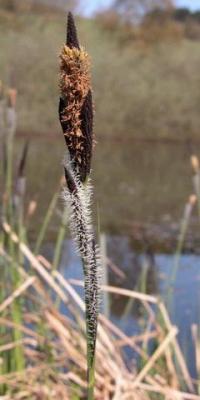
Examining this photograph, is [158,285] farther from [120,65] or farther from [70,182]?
[120,65]

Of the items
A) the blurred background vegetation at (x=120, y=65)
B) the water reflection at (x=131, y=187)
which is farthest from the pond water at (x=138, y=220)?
the blurred background vegetation at (x=120, y=65)

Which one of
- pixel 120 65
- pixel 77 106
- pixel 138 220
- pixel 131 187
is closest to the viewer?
pixel 77 106

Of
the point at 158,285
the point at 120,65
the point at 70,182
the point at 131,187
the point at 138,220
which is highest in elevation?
the point at 120,65

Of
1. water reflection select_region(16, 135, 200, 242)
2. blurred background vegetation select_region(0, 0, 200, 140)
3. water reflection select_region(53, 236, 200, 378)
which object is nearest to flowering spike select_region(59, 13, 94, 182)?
water reflection select_region(53, 236, 200, 378)

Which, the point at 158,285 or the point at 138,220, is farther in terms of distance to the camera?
the point at 138,220

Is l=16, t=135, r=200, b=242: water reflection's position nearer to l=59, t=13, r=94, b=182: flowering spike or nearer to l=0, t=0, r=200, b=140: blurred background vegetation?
l=59, t=13, r=94, b=182: flowering spike

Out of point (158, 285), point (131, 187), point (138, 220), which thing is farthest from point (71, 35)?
point (131, 187)
